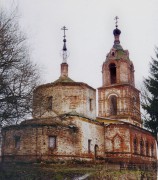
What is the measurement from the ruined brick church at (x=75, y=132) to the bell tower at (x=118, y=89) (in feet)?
0.34

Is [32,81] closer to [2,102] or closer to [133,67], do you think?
[2,102]

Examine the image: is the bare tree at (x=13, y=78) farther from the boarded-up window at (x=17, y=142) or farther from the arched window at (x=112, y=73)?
the arched window at (x=112, y=73)

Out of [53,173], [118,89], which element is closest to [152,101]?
[53,173]

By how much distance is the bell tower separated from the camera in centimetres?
3697

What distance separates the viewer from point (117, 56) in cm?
3794

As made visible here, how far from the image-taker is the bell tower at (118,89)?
36969mm

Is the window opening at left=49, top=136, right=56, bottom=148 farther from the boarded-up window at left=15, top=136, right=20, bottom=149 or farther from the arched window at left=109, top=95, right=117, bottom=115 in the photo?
the arched window at left=109, top=95, right=117, bottom=115

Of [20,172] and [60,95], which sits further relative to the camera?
[60,95]

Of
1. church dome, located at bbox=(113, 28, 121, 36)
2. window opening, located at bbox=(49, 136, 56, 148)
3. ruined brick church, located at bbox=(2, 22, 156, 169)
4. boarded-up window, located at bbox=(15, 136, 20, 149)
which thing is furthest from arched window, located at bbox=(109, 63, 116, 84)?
boarded-up window, located at bbox=(15, 136, 20, 149)

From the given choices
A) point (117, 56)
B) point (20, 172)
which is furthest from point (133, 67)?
point (20, 172)

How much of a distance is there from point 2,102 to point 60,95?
11.5m

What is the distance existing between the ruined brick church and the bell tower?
4.1 inches

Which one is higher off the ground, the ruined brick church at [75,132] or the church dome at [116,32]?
the church dome at [116,32]

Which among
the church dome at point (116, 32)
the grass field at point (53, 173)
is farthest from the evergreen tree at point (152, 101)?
the church dome at point (116, 32)
